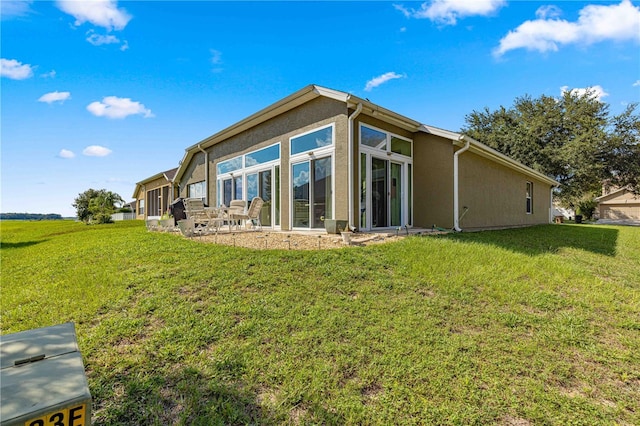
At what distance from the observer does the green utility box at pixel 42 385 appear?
3.94 feet

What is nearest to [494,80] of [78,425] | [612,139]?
[612,139]

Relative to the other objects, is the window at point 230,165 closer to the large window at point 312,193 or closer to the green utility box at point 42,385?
the large window at point 312,193

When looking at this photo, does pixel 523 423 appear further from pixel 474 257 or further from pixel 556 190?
pixel 556 190

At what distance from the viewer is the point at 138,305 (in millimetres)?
3982

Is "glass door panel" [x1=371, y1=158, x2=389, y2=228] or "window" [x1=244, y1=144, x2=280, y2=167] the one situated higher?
"window" [x1=244, y1=144, x2=280, y2=167]

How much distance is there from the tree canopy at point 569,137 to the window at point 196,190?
23908 millimetres

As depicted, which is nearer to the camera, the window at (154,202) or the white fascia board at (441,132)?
the white fascia board at (441,132)

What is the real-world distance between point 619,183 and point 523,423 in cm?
3151

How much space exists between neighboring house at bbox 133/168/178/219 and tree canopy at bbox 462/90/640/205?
2583 centimetres

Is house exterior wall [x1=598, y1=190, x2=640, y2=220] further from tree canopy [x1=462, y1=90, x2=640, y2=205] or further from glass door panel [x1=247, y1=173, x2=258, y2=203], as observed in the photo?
glass door panel [x1=247, y1=173, x2=258, y2=203]

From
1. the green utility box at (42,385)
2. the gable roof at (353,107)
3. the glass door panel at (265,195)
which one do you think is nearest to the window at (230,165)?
the gable roof at (353,107)

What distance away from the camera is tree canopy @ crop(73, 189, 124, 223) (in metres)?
23.3

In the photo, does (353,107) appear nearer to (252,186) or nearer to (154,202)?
(252,186)

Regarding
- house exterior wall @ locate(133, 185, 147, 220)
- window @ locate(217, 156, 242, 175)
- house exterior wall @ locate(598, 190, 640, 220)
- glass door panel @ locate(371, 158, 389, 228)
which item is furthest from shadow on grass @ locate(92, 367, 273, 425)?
house exterior wall @ locate(598, 190, 640, 220)
